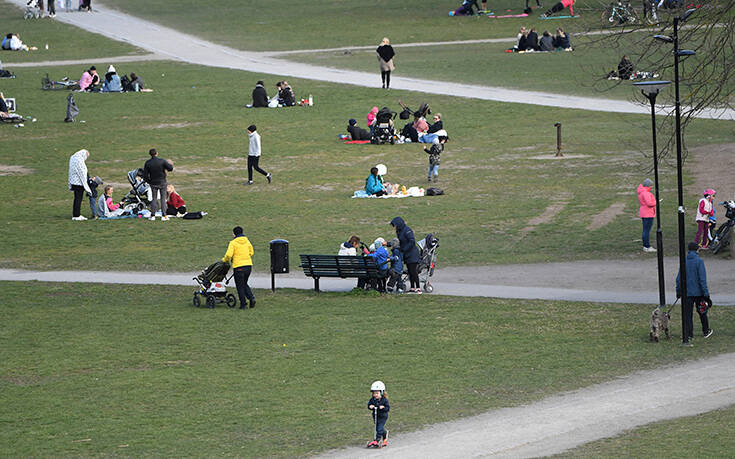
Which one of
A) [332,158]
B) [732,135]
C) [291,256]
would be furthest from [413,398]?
[732,135]

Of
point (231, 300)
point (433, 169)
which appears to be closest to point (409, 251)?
point (231, 300)

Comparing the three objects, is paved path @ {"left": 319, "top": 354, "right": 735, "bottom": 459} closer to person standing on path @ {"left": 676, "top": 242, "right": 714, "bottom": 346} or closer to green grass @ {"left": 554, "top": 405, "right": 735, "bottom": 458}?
green grass @ {"left": 554, "top": 405, "right": 735, "bottom": 458}

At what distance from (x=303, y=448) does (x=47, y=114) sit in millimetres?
34548

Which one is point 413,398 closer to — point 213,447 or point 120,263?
point 213,447

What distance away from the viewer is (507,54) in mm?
56406

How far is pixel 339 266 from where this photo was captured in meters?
21.9

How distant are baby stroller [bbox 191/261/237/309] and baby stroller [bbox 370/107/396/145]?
18204 millimetres

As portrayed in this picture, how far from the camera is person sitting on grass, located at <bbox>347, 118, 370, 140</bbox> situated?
38.9 metres

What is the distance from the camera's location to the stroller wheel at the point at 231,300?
2131cm

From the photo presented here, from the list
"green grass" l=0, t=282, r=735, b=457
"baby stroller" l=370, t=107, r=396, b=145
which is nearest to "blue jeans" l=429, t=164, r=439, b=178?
"baby stroller" l=370, t=107, r=396, b=145

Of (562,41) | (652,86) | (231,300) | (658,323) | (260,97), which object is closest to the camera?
(658,323)

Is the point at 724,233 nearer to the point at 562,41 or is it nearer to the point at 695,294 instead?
the point at 695,294

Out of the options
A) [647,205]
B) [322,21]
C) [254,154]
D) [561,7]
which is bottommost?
[647,205]

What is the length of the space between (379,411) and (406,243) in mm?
8810
